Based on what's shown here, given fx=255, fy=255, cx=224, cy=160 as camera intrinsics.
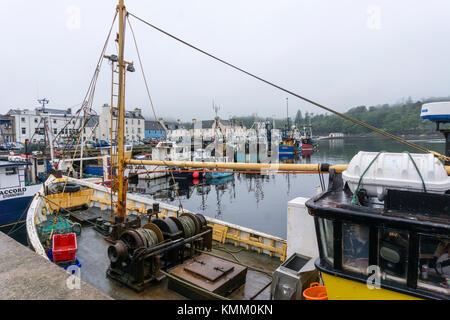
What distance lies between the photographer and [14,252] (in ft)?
11.6

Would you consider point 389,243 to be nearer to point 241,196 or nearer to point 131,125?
point 241,196

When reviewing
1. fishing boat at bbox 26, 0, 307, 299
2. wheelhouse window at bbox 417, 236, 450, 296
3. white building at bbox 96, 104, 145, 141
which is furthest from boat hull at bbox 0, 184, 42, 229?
white building at bbox 96, 104, 145, 141

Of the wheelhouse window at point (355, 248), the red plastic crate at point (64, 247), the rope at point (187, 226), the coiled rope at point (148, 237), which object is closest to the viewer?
the wheelhouse window at point (355, 248)

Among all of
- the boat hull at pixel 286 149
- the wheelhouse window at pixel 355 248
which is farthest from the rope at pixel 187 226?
the boat hull at pixel 286 149

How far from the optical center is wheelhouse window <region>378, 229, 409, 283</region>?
2514 millimetres

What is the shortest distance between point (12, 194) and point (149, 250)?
1214 cm

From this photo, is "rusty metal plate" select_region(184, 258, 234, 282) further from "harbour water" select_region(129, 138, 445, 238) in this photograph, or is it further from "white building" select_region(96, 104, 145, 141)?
"white building" select_region(96, 104, 145, 141)

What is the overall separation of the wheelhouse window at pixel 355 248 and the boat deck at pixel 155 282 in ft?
8.99

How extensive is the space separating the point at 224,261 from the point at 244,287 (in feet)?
2.15

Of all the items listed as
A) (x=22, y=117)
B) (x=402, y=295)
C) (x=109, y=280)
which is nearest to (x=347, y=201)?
(x=402, y=295)

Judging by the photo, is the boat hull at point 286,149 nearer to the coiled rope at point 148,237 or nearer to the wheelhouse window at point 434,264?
the coiled rope at point 148,237

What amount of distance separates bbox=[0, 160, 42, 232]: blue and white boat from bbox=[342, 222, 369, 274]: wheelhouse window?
15024mm

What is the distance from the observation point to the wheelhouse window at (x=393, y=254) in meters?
2.51
